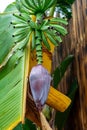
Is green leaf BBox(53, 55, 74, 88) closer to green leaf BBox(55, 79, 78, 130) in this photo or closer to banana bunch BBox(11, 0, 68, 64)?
green leaf BBox(55, 79, 78, 130)

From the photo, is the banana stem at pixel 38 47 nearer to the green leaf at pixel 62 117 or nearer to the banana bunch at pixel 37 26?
the banana bunch at pixel 37 26

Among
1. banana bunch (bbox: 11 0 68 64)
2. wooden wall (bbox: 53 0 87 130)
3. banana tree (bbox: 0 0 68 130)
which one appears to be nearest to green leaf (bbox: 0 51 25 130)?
banana tree (bbox: 0 0 68 130)

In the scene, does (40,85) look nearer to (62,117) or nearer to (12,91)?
(12,91)

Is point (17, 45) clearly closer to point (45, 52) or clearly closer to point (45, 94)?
point (45, 52)

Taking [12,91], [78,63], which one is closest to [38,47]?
[12,91]

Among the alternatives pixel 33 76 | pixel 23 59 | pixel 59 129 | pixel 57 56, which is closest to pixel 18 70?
pixel 23 59

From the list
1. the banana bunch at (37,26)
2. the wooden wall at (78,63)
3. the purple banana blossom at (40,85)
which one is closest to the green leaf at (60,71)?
the wooden wall at (78,63)
